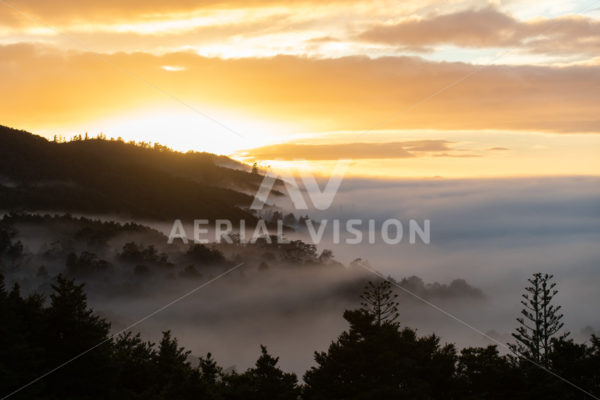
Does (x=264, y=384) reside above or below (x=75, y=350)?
below

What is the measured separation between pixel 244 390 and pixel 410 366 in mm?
10556

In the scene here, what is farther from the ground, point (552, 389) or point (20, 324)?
point (20, 324)

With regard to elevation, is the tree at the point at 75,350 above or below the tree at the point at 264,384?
above

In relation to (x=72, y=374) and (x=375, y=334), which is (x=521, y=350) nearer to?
(x=375, y=334)

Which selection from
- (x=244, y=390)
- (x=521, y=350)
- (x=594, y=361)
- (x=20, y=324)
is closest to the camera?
(x=20, y=324)

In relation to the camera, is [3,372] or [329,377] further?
[329,377]

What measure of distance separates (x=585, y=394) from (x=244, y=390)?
950 inches

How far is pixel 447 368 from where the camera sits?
49562 mm

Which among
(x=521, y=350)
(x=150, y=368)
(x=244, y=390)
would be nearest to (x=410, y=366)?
(x=244, y=390)

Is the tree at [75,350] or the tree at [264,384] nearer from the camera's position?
the tree at [75,350]

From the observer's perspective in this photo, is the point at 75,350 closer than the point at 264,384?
Yes

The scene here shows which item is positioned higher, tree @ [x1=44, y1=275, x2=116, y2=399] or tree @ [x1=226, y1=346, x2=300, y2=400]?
tree @ [x1=44, y1=275, x2=116, y2=399]

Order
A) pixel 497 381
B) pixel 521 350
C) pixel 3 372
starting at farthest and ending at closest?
pixel 521 350
pixel 497 381
pixel 3 372

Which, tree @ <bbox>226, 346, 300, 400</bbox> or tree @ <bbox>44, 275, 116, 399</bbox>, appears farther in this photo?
tree @ <bbox>226, 346, 300, 400</bbox>
